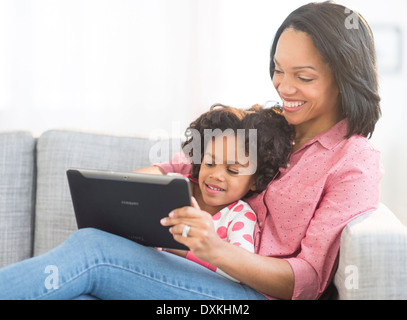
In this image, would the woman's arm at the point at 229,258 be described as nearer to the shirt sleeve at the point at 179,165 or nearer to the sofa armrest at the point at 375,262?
the sofa armrest at the point at 375,262

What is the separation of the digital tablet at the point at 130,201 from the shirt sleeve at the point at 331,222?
29 centimetres

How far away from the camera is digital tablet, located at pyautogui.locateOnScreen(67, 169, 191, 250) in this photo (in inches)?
43.3

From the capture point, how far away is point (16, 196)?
1644 mm

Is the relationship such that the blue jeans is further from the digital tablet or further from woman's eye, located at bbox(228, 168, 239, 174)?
woman's eye, located at bbox(228, 168, 239, 174)

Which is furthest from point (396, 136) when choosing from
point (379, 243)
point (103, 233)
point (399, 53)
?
point (103, 233)

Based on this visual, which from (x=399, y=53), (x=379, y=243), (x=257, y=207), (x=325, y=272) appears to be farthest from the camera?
(x=399, y=53)

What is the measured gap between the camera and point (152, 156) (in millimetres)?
1658

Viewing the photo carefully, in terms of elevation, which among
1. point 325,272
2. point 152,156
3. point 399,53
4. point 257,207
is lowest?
point 325,272

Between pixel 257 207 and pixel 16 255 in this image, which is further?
pixel 16 255

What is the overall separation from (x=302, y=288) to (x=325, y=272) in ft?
0.25

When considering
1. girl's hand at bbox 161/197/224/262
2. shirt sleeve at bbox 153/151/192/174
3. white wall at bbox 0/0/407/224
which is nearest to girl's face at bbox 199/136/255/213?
shirt sleeve at bbox 153/151/192/174

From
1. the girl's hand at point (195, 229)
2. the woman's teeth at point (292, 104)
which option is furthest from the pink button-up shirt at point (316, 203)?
the girl's hand at point (195, 229)

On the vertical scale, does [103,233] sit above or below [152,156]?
below

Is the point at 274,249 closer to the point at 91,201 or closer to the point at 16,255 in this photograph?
the point at 91,201
